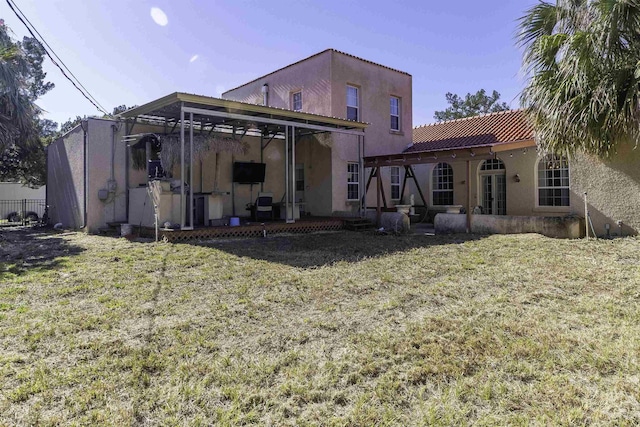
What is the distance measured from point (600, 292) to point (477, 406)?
386 centimetres

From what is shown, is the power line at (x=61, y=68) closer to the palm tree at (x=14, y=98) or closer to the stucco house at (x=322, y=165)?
the stucco house at (x=322, y=165)

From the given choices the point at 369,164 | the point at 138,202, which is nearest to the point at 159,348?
the point at 138,202

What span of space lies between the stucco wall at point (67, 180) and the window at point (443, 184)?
12910 mm

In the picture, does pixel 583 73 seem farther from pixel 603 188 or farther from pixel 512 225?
pixel 512 225

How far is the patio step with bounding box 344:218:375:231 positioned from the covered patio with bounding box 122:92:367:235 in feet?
3.95

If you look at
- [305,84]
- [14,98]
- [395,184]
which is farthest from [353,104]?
[14,98]

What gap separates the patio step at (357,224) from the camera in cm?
1359

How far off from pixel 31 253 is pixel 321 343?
8.21 metres

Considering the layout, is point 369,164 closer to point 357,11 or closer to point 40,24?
point 357,11

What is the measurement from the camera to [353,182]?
51.2ft

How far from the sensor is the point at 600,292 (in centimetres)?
543

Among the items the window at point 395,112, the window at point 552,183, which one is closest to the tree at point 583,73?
the window at point 552,183

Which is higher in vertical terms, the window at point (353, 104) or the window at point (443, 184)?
the window at point (353, 104)

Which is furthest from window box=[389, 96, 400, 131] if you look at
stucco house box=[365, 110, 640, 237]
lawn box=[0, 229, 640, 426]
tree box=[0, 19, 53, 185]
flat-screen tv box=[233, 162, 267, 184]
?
tree box=[0, 19, 53, 185]
